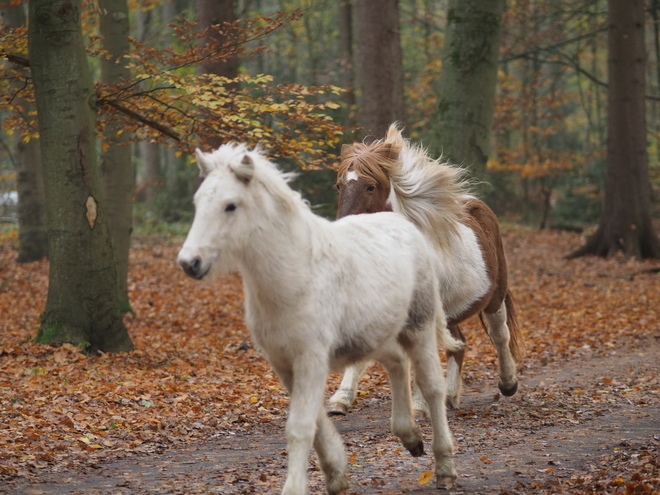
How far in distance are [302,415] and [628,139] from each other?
56.6 feet

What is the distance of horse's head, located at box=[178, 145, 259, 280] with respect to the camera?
376cm

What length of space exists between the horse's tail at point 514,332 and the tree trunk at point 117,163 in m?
6.06

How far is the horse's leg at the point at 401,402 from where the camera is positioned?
4883 millimetres

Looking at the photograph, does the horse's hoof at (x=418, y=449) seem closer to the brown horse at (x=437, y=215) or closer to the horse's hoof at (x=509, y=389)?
the brown horse at (x=437, y=215)

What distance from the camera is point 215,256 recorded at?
12.6 feet

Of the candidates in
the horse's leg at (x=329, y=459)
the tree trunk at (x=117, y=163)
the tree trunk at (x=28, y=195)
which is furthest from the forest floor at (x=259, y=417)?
the tree trunk at (x=28, y=195)

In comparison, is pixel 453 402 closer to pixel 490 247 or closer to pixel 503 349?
pixel 503 349

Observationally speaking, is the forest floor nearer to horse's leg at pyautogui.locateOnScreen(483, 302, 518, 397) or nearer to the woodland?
the woodland

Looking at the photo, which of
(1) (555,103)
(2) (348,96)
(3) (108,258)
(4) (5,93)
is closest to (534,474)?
(3) (108,258)

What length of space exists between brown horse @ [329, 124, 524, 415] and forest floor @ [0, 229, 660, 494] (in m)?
0.41

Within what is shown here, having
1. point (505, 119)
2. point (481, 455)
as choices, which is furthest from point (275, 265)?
point (505, 119)

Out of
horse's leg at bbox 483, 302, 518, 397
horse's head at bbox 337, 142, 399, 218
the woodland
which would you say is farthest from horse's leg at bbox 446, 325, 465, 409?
horse's head at bbox 337, 142, 399, 218

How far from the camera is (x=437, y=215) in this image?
6.34m

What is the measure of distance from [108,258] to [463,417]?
455cm
